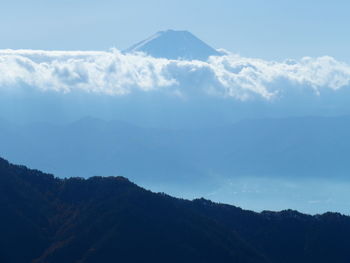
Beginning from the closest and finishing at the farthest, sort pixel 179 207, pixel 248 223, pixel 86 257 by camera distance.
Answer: pixel 86 257 < pixel 179 207 < pixel 248 223

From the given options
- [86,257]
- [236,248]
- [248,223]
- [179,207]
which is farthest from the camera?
[248,223]

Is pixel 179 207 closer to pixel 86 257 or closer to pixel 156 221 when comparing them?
pixel 156 221

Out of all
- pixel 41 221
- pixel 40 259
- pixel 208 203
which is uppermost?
pixel 208 203

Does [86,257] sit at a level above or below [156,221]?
below

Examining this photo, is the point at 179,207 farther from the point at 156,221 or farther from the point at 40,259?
the point at 40,259

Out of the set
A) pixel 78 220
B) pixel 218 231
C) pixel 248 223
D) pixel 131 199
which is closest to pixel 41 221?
pixel 78 220

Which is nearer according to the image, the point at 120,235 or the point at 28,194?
the point at 120,235
